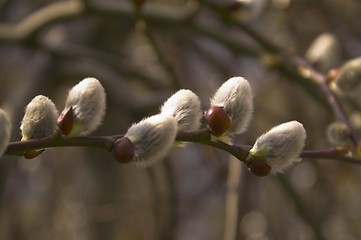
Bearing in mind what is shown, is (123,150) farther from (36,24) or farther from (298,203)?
(36,24)

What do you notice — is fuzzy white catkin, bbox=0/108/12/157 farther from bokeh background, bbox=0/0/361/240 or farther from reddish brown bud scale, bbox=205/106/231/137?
bokeh background, bbox=0/0/361/240

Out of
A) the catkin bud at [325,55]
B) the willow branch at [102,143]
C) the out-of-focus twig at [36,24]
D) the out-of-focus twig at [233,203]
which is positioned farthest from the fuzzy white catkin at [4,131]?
the out-of-focus twig at [36,24]

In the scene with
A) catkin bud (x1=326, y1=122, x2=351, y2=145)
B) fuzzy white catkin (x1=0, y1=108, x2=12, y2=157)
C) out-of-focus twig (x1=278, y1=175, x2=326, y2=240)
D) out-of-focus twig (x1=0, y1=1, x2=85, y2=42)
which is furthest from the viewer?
out-of-focus twig (x1=0, y1=1, x2=85, y2=42)

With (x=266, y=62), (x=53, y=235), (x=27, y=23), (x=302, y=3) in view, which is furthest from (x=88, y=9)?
(x=53, y=235)

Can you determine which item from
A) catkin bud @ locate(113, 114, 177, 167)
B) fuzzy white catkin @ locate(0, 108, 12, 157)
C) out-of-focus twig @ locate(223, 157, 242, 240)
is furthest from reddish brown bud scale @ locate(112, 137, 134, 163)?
out-of-focus twig @ locate(223, 157, 242, 240)

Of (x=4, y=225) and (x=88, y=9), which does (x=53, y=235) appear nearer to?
(x=4, y=225)

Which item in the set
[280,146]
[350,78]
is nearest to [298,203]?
[350,78]
